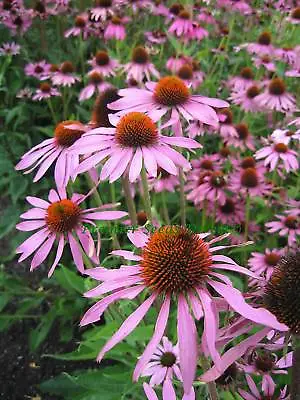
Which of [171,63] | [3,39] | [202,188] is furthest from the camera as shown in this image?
[3,39]

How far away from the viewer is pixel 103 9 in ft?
8.39

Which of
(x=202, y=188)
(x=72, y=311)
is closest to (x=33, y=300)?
(x=72, y=311)

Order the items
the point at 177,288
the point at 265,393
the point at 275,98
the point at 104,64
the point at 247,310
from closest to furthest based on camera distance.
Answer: the point at 247,310, the point at 177,288, the point at 265,393, the point at 275,98, the point at 104,64

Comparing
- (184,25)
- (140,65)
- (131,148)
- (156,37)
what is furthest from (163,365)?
(156,37)

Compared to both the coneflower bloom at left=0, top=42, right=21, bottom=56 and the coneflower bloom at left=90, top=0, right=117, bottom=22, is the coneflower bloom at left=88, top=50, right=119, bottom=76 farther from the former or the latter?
the coneflower bloom at left=0, top=42, right=21, bottom=56

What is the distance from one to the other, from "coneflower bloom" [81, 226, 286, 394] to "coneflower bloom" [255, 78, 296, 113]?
134 cm

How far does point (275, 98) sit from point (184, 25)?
1.90ft

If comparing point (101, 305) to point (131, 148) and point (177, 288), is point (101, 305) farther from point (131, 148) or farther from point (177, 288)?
point (131, 148)

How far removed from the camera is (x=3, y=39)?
9.57ft

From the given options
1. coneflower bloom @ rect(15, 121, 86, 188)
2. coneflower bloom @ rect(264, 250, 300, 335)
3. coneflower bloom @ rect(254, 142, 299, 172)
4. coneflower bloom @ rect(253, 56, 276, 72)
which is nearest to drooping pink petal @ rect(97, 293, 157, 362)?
coneflower bloom @ rect(264, 250, 300, 335)

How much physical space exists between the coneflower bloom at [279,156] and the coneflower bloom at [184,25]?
82 cm

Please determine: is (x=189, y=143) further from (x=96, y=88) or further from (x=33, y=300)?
(x=96, y=88)

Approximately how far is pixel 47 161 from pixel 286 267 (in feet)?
1.80

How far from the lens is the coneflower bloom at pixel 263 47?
233cm
